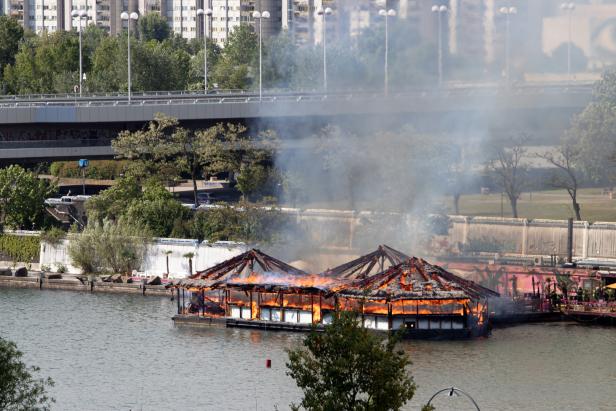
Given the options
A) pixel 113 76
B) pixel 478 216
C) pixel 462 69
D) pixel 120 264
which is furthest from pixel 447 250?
pixel 113 76

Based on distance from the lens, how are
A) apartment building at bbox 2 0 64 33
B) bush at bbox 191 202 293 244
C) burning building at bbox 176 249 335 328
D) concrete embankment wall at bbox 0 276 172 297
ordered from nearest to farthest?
burning building at bbox 176 249 335 328
concrete embankment wall at bbox 0 276 172 297
bush at bbox 191 202 293 244
apartment building at bbox 2 0 64 33

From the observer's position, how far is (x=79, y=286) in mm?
54719

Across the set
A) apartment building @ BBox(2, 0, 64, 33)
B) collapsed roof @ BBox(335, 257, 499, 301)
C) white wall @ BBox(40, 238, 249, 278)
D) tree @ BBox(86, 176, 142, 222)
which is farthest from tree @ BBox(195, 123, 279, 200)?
apartment building @ BBox(2, 0, 64, 33)

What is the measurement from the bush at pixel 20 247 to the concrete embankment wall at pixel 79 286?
2.96 metres

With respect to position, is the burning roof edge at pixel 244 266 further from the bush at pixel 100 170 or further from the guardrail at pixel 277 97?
the bush at pixel 100 170

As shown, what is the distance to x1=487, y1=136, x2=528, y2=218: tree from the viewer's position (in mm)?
58469

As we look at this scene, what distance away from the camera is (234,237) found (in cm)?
5641

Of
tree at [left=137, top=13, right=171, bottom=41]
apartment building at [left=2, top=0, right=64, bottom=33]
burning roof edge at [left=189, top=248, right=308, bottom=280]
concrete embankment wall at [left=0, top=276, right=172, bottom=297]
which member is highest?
apartment building at [left=2, top=0, right=64, bottom=33]

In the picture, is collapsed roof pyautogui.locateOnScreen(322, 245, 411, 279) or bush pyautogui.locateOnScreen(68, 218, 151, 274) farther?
bush pyautogui.locateOnScreen(68, 218, 151, 274)

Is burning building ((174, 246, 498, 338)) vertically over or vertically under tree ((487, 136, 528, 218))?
under

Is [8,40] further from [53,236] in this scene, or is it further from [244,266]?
[244,266]

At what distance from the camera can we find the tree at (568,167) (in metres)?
58.3

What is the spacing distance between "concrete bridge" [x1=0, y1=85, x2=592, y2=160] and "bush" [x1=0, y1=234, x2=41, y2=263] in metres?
7.04

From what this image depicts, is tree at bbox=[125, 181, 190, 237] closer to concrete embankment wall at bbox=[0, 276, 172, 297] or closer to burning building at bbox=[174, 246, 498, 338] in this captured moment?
concrete embankment wall at bbox=[0, 276, 172, 297]
